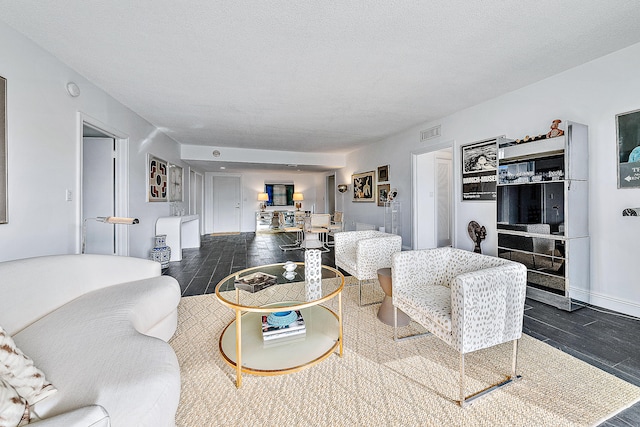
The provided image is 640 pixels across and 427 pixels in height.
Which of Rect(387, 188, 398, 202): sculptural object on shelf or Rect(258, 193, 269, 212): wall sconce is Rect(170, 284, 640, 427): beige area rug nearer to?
Rect(387, 188, 398, 202): sculptural object on shelf

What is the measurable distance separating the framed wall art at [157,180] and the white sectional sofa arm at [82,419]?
13.6 ft

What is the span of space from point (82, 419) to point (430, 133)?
16.3 ft

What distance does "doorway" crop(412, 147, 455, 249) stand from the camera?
4.98 metres

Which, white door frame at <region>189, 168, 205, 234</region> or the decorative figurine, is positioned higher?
white door frame at <region>189, 168, 205, 234</region>

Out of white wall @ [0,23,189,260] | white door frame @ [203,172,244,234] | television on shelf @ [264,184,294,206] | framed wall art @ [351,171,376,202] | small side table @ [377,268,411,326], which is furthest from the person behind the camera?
television on shelf @ [264,184,294,206]

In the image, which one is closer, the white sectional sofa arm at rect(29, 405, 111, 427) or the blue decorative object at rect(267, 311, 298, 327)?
the white sectional sofa arm at rect(29, 405, 111, 427)

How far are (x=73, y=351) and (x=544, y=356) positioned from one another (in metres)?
2.73

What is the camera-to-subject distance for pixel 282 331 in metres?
1.76

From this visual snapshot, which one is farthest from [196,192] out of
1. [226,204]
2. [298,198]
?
[298,198]

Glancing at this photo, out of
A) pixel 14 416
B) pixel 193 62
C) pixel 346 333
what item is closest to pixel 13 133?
pixel 193 62

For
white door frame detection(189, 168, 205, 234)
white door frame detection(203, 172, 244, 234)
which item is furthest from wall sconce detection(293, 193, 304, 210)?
white door frame detection(189, 168, 205, 234)

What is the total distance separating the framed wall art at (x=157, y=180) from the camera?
4340 mm

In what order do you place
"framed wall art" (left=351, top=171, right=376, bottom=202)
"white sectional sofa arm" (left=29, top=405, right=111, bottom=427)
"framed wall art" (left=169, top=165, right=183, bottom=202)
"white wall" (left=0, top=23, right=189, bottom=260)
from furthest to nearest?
"framed wall art" (left=351, top=171, right=376, bottom=202) → "framed wall art" (left=169, top=165, right=183, bottom=202) → "white wall" (left=0, top=23, right=189, bottom=260) → "white sectional sofa arm" (left=29, top=405, right=111, bottom=427)

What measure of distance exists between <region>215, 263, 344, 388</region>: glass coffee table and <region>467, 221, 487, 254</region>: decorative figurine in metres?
2.55
